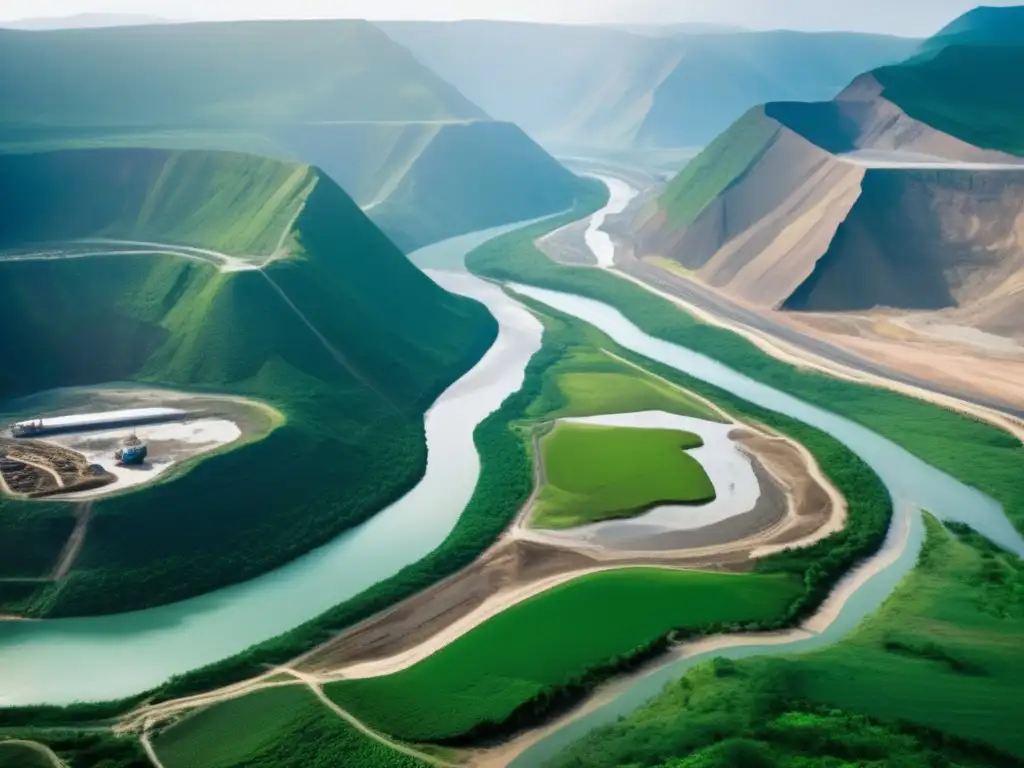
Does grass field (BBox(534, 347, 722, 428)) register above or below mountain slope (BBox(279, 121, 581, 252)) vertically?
below

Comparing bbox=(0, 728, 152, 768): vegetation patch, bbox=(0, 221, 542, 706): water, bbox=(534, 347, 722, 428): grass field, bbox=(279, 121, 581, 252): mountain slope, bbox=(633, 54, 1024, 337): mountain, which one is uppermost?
bbox=(279, 121, 581, 252): mountain slope

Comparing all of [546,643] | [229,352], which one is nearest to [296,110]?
[229,352]

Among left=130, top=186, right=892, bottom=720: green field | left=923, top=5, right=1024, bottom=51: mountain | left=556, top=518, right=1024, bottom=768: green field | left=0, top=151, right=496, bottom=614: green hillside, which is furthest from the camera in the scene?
left=923, top=5, right=1024, bottom=51: mountain

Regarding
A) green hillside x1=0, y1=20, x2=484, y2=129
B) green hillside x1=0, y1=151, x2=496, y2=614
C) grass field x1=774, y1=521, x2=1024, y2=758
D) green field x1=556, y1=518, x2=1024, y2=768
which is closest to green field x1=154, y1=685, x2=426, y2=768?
green field x1=556, y1=518, x2=1024, y2=768

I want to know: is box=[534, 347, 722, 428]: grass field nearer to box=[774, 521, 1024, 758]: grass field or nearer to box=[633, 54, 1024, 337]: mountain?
box=[633, 54, 1024, 337]: mountain

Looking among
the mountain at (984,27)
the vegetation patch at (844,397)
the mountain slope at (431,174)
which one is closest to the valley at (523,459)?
the vegetation patch at (844,397)

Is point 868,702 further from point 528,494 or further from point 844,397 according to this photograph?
point 844,397
